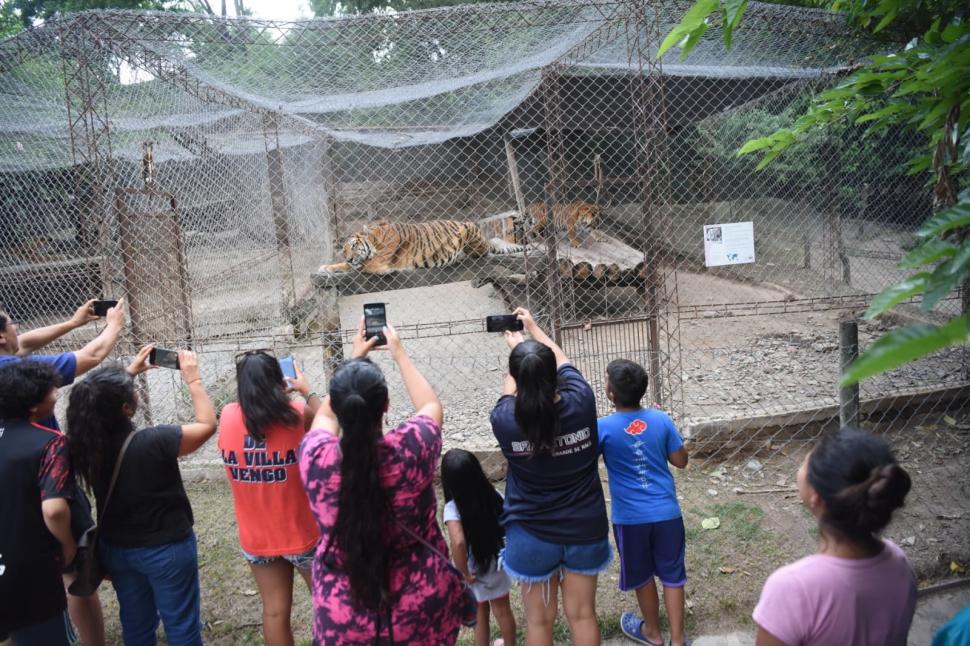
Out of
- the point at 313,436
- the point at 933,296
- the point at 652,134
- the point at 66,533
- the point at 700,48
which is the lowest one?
the point at 66,533

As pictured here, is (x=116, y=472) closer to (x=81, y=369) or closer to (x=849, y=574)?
(x=81, y=369)

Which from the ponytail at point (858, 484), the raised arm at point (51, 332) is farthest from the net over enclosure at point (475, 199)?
the ponytail at point (858, 484)

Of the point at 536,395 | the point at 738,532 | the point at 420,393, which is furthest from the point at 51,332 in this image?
the point at 738,532

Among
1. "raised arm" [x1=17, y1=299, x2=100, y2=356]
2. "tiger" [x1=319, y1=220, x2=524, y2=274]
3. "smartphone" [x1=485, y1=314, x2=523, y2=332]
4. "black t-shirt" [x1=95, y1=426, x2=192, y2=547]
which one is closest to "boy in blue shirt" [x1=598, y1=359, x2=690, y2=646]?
"smartphone" [x1=485, y1=314, x2=523, y2=332]

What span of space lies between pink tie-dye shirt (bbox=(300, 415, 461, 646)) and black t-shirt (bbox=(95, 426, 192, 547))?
0.72 m

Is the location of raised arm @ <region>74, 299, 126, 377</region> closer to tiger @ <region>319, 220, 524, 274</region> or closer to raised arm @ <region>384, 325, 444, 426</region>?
raised arm @ <region>384, 325, 444, 426</region>

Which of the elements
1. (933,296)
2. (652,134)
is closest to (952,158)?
(652,134)

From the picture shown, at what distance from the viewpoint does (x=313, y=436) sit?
1.73 meters

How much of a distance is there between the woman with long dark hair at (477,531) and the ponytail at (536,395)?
1.01 feet

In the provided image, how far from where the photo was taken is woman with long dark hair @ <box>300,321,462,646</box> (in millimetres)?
1596

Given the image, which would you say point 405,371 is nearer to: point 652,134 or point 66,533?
point 66,533

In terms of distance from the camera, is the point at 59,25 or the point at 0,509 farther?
the point at 59,25

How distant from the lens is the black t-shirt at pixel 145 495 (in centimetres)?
211

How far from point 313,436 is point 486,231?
6870mm
